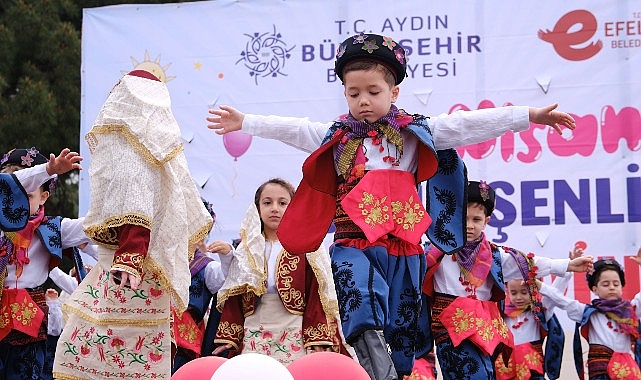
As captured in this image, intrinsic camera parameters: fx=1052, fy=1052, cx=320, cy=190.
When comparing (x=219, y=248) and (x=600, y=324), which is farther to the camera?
(x=600, y=324)

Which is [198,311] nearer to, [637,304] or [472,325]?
[472,325]

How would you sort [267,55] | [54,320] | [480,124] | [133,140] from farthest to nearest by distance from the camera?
[267,55] → [54,320] → [133,140] → [480,124]

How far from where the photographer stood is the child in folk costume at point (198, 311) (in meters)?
6.56

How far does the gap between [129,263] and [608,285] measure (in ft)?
14.3

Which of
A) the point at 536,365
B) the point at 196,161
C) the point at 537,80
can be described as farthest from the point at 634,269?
the point at 196,161

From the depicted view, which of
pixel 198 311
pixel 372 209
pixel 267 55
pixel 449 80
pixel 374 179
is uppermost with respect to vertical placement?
pixel 267 55

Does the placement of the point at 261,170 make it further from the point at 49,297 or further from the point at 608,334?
the point at 608,334

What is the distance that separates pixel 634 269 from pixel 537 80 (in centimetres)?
154

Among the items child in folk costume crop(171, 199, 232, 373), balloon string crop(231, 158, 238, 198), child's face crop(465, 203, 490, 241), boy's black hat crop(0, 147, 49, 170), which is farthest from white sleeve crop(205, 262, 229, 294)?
child's face crop(465, 203, 490, 241)

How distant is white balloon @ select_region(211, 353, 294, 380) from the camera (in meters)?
2.77

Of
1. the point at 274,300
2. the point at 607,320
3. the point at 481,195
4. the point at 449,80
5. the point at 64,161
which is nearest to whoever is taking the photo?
the point at 64,161

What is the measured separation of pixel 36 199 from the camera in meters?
6.04

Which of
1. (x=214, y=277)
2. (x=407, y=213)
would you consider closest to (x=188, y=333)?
(x=214, y=277)

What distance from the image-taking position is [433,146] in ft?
13.5
